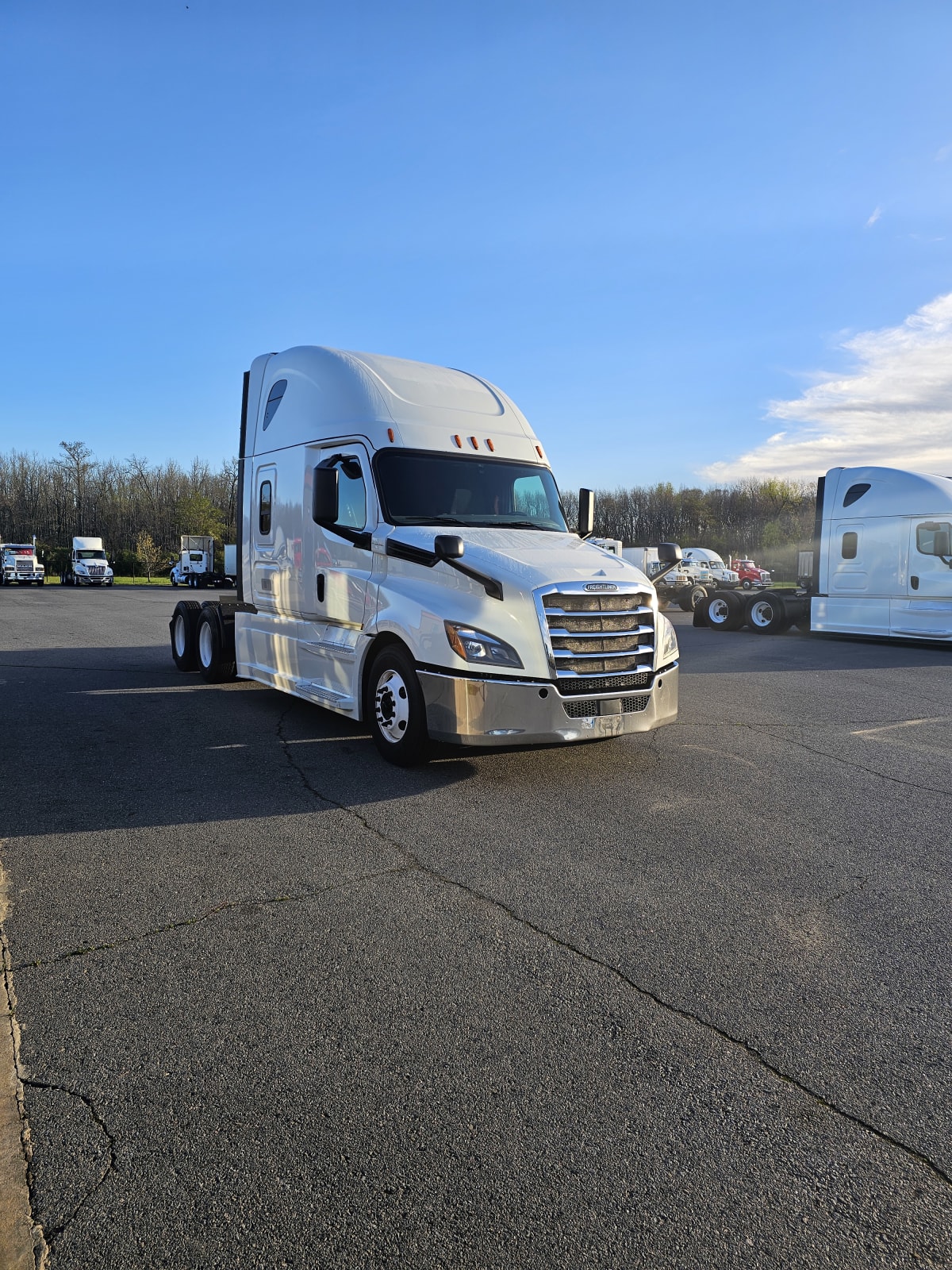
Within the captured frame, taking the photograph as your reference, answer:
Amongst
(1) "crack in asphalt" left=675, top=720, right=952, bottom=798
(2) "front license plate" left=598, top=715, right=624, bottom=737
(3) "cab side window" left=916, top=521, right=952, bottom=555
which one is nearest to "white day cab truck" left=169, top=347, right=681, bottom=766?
(2) "front license plate" left=598, top=715, right=624, bottom=737

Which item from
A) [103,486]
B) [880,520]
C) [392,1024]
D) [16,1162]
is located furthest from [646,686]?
[103,486]

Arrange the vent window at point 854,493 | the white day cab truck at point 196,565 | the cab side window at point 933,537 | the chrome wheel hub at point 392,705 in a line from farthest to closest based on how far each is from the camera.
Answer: the white day cab truck at point 196,565, the vent window at point 854,493, the cab side window at point 933,537, the chrome wheel hub at point 392,705

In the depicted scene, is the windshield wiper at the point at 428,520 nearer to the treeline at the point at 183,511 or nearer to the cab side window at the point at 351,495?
the cab side window at the point at 351,495

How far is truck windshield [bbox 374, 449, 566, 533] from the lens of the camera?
752 cm

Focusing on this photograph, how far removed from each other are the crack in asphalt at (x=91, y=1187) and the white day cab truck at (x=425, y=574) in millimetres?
3814

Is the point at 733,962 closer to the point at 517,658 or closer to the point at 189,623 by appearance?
the point at 517,658

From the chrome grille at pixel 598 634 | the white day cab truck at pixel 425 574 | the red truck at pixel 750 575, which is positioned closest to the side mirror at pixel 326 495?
the white day cab truck at pixel 425 574

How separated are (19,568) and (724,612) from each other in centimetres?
4724

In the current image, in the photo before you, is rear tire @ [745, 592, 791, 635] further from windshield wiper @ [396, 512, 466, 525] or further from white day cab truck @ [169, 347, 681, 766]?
windshield wiper @ [396, 512, 466, 525]

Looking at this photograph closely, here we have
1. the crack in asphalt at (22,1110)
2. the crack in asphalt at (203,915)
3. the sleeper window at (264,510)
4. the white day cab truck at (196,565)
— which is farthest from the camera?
the white day cab truck at (196,565)

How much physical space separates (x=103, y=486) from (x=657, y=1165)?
96269mm

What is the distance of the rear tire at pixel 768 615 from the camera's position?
65.7 ft

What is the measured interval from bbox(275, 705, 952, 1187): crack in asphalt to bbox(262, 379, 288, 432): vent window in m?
5.14

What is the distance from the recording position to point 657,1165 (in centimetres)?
248
